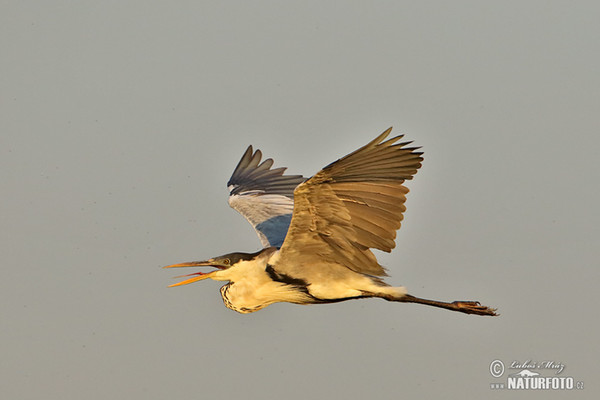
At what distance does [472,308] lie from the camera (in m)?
12.7

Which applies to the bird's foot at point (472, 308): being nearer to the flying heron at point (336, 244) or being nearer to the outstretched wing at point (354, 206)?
the flying heron at point (336, 244)

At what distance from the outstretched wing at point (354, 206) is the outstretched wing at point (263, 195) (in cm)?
261

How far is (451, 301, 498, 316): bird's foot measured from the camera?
12727 mm

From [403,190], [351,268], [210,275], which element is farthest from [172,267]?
[403,190]

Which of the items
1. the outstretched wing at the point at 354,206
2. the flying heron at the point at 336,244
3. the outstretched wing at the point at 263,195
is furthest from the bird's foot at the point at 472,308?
the outstretched wing at the point at 263,195

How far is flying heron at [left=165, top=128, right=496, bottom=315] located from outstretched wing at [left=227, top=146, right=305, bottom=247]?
0.54 m

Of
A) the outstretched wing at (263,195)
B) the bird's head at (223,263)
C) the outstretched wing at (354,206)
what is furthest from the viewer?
the outstretched wing at (263,195)

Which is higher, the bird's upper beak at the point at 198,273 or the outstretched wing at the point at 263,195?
the outstretched wing at the point at 263,195

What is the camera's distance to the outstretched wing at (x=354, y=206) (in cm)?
1023

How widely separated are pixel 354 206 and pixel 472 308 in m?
3.19

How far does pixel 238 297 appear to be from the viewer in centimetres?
1216

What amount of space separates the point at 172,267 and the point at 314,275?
222cm

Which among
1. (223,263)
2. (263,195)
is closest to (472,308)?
(223,263)

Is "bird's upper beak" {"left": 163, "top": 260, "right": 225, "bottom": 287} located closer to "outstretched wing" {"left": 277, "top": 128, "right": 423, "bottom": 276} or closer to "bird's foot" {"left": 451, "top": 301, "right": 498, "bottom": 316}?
"outstretched wing" {"left": 277, "top": 128, "right": 423, "bottom": 276}
